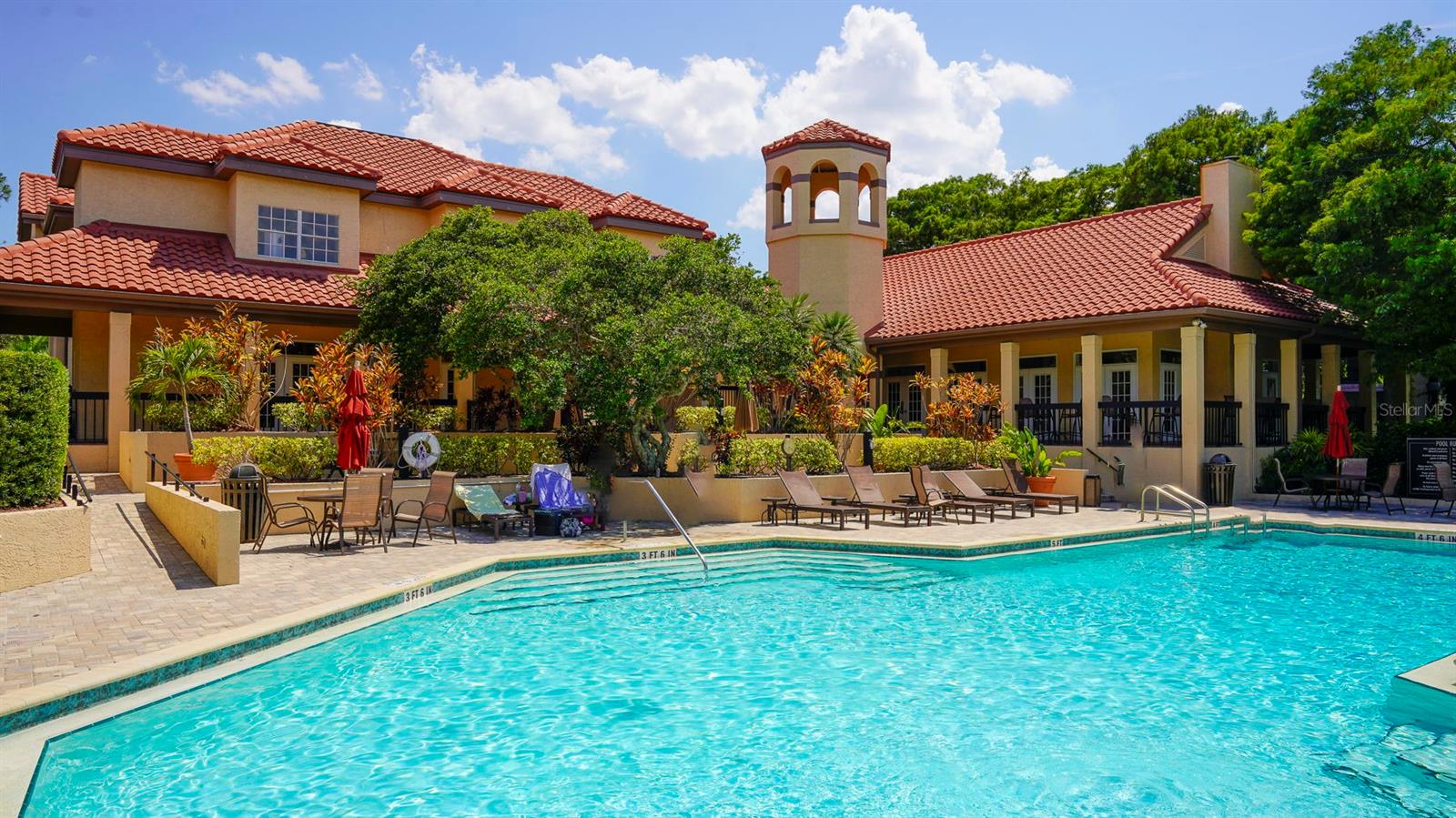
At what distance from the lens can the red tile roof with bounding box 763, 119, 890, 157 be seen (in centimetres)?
2581

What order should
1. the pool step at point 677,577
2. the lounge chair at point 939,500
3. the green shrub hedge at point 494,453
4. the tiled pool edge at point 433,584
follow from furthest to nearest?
the lounge chair at point 939,500, the green shrub hedge at point 494,453, the pool step at point 677,577, the tiled pool edge at point 433,584

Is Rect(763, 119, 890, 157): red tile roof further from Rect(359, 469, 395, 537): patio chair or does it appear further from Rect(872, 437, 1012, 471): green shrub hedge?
Rect(359, 469, 395, 537): patio chair

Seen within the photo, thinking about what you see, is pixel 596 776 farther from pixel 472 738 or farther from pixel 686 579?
pixel 686 579

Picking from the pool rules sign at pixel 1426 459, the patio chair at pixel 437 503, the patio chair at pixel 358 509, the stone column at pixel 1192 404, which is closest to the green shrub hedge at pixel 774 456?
the patio chair at pixel 437 503

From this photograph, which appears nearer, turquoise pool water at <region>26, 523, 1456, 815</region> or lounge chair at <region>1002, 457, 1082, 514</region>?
turquoise pool water at <region>26, 523, 1456, 815</region>

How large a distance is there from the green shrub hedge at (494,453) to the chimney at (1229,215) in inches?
744

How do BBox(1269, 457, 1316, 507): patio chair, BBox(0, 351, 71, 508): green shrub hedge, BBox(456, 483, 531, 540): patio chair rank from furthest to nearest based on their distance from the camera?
BBox(1269, 457, 1316, 507): patio chair < BBox(456, 483, 531, 540): patio chair < BBox(0, 351, 71, 508): green shrub hedge

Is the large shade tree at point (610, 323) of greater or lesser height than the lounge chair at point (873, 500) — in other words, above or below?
above

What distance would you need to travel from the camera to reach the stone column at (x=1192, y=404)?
2066 centimetres

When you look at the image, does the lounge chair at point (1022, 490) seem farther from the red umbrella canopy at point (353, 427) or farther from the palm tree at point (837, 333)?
the red umbrella canopy at point (353, 427)

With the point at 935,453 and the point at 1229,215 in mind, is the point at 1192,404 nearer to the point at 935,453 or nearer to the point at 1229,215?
the point at 935,453

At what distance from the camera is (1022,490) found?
19.8 metres

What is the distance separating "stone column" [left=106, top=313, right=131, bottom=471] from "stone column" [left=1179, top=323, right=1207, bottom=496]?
73.3ft

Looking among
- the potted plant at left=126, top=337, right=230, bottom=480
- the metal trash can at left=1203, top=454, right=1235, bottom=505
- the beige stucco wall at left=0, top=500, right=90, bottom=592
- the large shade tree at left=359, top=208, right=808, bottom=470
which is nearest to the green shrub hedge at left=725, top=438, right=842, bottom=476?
the large shade tree at left=359, top=208, right=808, bottom=470
